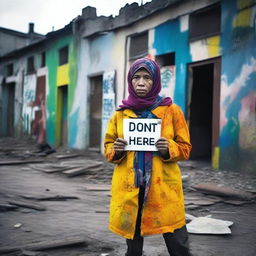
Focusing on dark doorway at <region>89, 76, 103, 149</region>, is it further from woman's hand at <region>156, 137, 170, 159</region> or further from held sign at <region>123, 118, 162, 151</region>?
woman's hand at <region>156, 137, 170, 159</region>

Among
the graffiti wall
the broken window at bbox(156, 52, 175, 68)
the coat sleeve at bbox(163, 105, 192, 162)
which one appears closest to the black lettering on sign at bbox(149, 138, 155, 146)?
the coat sleeve at bbox(163, 105, 192, 162)

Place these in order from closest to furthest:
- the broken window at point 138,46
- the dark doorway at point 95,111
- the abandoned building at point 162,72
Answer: the abandoned building at point 162,72, the broken window at point 138,46, the dark doorway at point 95,111

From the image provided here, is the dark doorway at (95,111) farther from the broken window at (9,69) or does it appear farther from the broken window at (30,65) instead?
the broken window at (9,69)

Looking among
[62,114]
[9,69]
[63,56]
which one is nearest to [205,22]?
[63,56]

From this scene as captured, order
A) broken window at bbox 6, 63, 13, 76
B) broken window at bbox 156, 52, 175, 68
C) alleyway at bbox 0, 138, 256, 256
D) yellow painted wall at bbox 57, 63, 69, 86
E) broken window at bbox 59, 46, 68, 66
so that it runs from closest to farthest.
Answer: alleyway at bbox 0, 138, 256, 256 → broken window at bbox 156, 52, 175, 68 → yellow painted wall at bbox 57, 63, 69, 86 → broken window at bbox 59, 46, 68, 66 → broken window at bbox 6, 63, 13, 76

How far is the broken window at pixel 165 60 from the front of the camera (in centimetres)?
1130

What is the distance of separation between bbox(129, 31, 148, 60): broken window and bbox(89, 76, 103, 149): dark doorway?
2.59m

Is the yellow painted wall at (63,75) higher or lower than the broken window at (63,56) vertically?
lower

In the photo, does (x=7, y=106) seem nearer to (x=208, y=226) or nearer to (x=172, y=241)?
(x=208, y=226)

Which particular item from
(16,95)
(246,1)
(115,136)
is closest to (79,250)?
(115,136)

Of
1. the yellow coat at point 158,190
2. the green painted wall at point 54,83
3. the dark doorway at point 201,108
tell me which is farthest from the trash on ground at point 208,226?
the green painted wall at point 54,83

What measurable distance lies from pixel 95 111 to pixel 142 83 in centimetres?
1241

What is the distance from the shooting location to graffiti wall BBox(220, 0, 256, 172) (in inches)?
323

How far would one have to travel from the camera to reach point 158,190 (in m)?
2.50
